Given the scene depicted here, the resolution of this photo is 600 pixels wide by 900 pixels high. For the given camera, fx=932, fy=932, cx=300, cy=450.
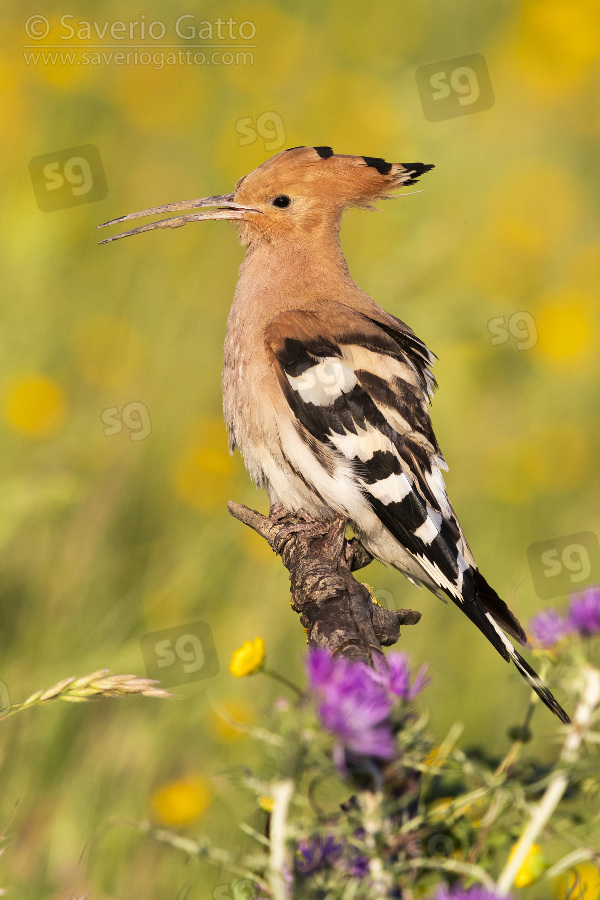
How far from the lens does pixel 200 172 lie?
397cm

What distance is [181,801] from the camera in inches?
80.7

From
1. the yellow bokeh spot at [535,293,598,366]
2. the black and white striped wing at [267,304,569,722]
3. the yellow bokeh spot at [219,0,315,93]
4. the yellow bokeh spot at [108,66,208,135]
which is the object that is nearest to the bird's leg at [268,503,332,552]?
the black and white striped wing at [267,304,569,722]

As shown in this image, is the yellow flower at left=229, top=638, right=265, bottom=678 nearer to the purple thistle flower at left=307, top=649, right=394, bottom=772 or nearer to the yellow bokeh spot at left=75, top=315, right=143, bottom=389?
the purple thistle flower at left=307, top=649, right=394, bottom=772

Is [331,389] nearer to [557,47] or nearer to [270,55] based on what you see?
[270,55]

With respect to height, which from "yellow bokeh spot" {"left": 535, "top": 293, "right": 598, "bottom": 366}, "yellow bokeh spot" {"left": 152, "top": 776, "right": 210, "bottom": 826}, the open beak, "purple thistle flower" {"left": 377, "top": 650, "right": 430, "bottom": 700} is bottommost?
"yellow bokeh spot" {"left": 152, "top": 776, "right": 210, "bottom": 826}

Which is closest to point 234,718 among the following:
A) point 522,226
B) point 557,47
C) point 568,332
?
point 568,332

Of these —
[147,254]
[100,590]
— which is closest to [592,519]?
[100,590]

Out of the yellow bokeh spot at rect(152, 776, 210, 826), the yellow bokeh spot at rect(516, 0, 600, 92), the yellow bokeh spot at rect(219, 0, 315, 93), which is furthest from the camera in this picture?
the yellow bokeh spot at rect(516, 0, 600, 92)

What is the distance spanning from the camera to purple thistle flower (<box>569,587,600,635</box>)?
68 cm

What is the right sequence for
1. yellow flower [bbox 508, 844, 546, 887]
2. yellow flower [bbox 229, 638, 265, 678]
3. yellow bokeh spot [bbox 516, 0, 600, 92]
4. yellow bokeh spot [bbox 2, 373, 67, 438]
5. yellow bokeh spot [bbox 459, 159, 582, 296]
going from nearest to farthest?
yellow flower [bbox 508, 844, 546, 887]
yellow flower [bbox 229, 638, 265, 678]
yellow bokeh spot [bbox 2, 373, 67, 438]
yellow bokeh spot [bbox 459, 159, 582, 296]
yellow bokeh spot [bbox 516, 0, 600, 92]

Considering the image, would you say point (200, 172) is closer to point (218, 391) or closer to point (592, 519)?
point (218, 391)

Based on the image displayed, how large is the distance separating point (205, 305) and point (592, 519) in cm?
164

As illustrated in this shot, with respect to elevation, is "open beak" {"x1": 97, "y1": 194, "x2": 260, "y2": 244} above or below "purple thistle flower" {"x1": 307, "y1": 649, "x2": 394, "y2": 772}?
above

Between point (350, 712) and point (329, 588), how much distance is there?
86cm
